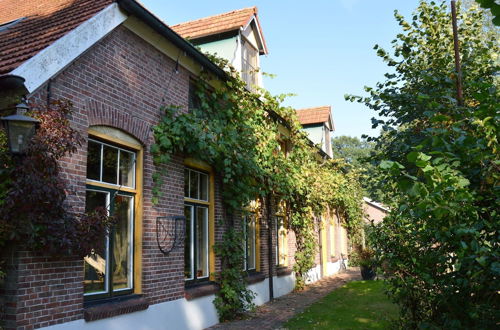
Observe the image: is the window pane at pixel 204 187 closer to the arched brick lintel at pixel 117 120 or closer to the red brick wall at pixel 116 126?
the red brick wall at pixel 116 126

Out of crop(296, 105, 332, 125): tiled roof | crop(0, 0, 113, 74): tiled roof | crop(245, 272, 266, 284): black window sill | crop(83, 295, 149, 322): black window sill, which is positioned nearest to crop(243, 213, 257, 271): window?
crop(245, 272, 266, 284): black window sill

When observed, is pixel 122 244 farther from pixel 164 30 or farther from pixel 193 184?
pixel 164 30

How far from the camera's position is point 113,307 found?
591cm

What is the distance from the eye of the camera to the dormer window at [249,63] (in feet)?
38.4

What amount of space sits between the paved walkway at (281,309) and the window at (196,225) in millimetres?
1140

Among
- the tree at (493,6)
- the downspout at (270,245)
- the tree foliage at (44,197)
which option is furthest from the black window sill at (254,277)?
the tree at (493,6)

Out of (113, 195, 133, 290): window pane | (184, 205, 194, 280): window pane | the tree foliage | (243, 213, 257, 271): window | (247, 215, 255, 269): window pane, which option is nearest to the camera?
the tree foliage

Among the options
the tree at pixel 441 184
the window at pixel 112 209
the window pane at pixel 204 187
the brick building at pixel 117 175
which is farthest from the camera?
the window pane at pixel 204 187

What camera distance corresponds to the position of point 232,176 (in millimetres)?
9242

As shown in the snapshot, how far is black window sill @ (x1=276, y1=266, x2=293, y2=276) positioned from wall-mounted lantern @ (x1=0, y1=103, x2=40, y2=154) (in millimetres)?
9142

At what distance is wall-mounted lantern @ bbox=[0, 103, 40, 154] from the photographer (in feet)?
14.6

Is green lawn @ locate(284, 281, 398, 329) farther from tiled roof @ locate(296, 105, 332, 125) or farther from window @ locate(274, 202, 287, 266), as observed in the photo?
tiled roof @ locate(296, 105, 332, 125)

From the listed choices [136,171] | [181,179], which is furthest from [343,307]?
[136,171]

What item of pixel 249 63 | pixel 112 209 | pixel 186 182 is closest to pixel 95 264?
pixel 112 209
